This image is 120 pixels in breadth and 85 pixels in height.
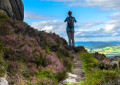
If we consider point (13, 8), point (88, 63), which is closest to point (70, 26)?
point (13, 8)

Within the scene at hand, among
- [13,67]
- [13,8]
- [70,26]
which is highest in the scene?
[13,8]

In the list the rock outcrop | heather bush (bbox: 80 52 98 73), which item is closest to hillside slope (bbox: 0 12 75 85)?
heather bush (bbox: 80 52 98 73)

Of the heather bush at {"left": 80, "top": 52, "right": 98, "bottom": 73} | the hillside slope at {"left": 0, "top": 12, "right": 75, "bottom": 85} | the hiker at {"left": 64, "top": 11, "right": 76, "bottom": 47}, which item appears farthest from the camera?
the hiker at {"left": 64, "top": 11, "right": 76, "bottom": 47}

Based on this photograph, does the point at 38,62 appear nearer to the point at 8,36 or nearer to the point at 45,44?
the point at 8,36

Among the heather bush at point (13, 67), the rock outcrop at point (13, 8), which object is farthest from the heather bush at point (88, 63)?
Result: the rock outcrop at point (13, 8)

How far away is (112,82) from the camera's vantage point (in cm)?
545

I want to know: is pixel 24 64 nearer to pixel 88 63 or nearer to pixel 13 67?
pixel 13 67

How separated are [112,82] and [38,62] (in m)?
3.70

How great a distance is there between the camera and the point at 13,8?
1773 cm

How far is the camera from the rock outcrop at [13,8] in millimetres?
15005

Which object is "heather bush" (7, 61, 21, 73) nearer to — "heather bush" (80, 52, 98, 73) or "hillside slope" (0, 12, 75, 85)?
"hillside slope" (0, 12, 75, 85)

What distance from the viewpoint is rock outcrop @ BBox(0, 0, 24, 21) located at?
15.0 m

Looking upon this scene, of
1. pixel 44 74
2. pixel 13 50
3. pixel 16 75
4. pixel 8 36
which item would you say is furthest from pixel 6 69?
pixel 8 36

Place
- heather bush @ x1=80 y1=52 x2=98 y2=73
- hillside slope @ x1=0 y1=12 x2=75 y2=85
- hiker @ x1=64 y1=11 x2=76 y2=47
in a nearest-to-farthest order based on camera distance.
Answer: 1. hillside slope @ x1=0 y1=12 x2=75 y2=85
2. heather bush @ x1=80 y1=52 x2=98 y2=73
3. hiker @ x1=64 y1=11 x2=76 y2=47
